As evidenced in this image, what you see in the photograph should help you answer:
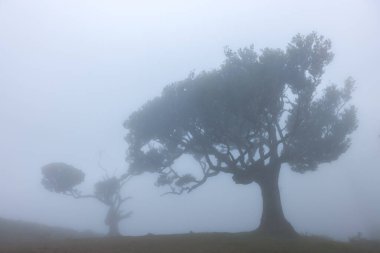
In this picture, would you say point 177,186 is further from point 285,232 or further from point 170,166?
point 285,232

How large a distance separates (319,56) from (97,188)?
41.9 metres

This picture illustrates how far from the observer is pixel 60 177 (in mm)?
60469

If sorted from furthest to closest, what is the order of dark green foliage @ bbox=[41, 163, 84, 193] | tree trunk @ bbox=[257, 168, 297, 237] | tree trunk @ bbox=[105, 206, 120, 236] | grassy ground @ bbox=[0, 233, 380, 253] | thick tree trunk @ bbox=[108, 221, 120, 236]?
dark green foliage @ bbox=[41, 163, 84, 193]
tree trunk @ bbox=[105, 206, 120, 236]
thick tree trunk @ bbox=[108, 221, 120, 236]
tree trunk @ bbox=[257, 168, 297, 237]
grassy ground @ bbox=[0, 233, 380, 253]

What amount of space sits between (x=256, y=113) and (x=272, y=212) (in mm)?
8172

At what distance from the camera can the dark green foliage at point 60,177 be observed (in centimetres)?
6062

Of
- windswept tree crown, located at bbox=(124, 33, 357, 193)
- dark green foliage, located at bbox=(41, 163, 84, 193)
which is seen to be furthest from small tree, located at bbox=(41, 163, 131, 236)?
windswept tree crown, located at bbox=(124, 33, 357, 193)

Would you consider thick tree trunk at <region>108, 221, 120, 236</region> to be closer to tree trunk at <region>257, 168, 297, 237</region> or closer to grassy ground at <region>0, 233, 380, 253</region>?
tree trunk at <region>257, 168, 297, 237</region>

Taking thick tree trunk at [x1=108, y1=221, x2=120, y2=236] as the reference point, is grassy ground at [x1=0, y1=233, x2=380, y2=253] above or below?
below

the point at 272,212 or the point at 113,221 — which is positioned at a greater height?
the point at 113,221

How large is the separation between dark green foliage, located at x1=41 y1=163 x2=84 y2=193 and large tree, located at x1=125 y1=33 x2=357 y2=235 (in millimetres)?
29210

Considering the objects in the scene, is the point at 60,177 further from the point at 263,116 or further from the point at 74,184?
the point at 263,116

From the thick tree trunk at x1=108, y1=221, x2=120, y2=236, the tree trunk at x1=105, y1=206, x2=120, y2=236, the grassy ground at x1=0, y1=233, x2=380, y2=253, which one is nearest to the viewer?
the grassy ground at x1=0, y1=233, x2=380, y2=253

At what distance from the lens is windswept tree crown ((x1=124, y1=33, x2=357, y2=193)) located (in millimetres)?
31209

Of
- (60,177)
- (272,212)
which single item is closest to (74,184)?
(60,177)
